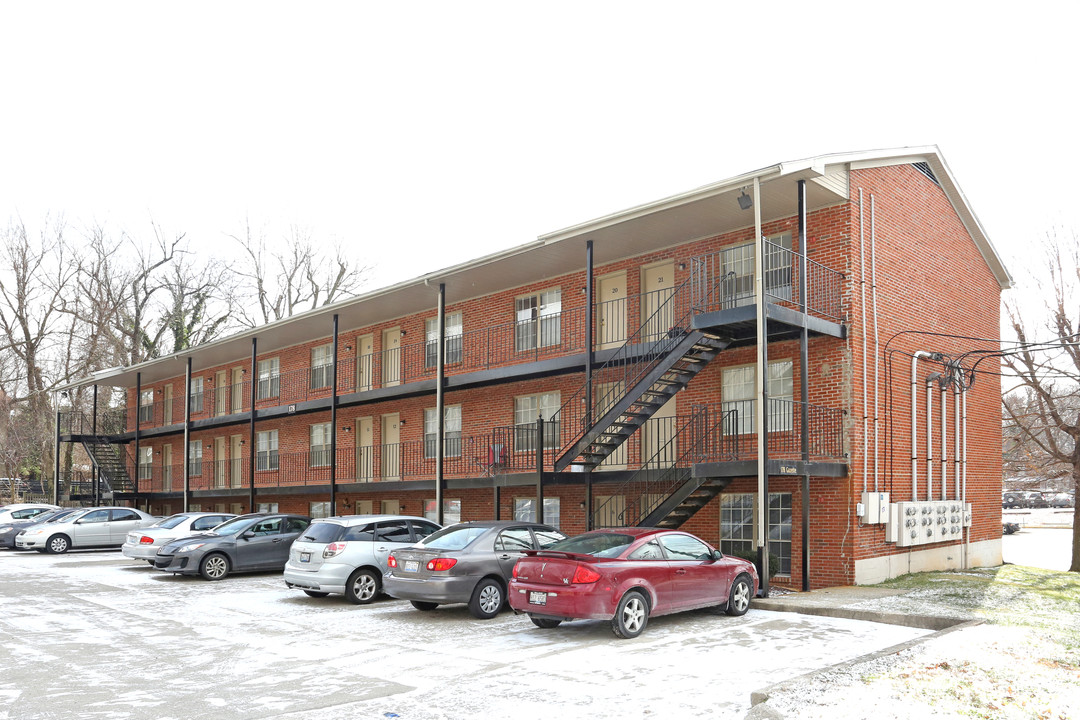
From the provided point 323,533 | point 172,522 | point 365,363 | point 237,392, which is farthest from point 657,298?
point 237,392

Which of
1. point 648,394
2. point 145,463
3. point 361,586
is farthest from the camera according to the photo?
point 145,463

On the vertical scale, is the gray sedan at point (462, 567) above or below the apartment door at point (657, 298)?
below

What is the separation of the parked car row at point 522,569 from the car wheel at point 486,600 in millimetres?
14

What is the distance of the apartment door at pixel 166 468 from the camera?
40281mm

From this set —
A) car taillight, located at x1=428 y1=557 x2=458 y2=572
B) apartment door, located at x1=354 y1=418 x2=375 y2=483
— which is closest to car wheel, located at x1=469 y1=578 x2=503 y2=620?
car taillight, located at x1=428 y1=557 x2=458 y2=572

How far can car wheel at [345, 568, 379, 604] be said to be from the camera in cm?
1464

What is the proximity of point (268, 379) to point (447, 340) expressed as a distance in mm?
Result: 10939

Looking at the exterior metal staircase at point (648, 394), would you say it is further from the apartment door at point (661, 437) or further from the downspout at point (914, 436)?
the downspout at point (914, 436)

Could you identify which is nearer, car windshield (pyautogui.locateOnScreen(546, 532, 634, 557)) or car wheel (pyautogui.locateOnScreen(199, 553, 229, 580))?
car windshield (pyautogui.locateOnScreen(546, 532, 634, 557))

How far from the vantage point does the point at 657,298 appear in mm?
19953

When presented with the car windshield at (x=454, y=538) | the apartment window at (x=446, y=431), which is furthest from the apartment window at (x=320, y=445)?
the car windshield at (x=454, y=538)

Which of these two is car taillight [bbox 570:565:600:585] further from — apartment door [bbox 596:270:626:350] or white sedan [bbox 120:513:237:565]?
white sedan [bbox 120:513:237:565]

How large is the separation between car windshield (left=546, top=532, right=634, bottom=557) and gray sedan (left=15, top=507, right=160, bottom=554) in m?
19.2

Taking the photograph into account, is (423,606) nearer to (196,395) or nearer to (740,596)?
(740,596)
